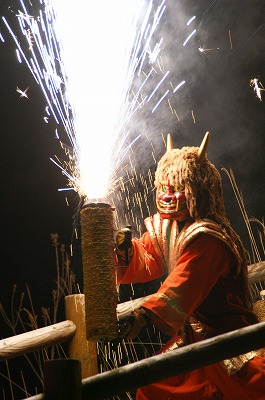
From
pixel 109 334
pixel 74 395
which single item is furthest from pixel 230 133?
pixel 74 395

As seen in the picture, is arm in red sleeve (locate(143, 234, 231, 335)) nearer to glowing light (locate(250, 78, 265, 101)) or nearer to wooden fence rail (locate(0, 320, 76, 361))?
wooden fence rail (locate(0, 320, 76, 361))

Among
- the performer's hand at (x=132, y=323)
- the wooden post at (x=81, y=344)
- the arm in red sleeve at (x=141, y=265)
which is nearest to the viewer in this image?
the performer's hand at (x=132, y=323)

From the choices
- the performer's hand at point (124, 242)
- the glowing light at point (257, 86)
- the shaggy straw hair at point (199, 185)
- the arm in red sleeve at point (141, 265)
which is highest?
the glowing light at point (257, 86)

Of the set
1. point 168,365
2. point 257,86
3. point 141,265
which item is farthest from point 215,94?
point 168,365

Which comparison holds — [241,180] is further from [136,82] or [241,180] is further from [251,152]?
[136,82]

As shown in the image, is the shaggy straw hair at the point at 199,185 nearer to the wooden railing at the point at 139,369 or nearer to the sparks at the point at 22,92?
the wooden railing at the point at 139,369

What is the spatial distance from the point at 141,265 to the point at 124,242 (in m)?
0.26

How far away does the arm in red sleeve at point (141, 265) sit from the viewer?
3.22 m

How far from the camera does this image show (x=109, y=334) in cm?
247

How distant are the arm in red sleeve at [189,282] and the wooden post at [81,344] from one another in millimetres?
897

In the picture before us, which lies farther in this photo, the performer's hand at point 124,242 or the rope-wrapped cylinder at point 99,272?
the performer's hand at point 124,242

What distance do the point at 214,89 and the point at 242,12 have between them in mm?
992

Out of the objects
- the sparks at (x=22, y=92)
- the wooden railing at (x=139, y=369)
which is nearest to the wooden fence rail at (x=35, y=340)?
the wooden railing at (x=139, y=369)

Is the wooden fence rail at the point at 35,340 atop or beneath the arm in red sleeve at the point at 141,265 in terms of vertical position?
beneath
